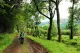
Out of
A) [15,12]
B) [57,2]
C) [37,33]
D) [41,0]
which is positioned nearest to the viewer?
[57,2]

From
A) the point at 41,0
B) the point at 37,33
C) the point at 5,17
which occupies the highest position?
the point at 41,0

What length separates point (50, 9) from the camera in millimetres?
50938

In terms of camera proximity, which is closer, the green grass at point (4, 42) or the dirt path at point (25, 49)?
the dirt path at point (25, 49)

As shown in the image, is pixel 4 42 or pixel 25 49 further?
pixel 4 42

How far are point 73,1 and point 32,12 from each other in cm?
1420

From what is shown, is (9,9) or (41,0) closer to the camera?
(41,0)

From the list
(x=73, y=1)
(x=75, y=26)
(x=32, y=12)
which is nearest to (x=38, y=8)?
(x=32, y=12)

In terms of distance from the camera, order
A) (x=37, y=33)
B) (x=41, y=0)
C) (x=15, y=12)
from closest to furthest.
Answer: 1. (x=41, y=0)
2. (x=15, y=12)
3. (x=37, y=33)

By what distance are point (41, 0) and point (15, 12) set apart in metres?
12.2

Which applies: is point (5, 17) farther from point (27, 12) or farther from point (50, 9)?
point (50, 9)

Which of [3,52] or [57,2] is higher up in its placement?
[57,2]

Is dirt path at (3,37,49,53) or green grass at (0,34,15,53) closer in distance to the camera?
dirt path at (3,37,49,53)

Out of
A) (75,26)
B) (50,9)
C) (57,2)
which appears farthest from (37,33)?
(57,2)

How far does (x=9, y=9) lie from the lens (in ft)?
173
